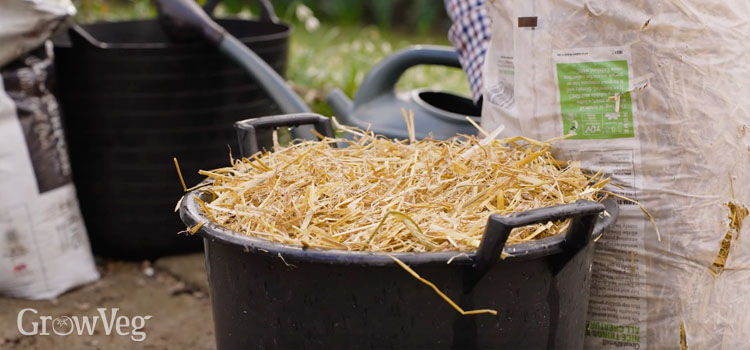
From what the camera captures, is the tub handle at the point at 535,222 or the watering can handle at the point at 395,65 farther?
the watering can handle at the point at 395,65

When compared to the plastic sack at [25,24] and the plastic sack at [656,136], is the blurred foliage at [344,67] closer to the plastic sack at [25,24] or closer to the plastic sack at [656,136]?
the plastic sack at [25,24]

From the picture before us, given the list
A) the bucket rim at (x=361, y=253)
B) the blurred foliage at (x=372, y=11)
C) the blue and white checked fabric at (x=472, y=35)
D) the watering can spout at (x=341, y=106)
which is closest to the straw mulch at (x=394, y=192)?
the bucket rim at (x=361, y=253)

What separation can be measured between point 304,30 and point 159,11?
14.5 ft

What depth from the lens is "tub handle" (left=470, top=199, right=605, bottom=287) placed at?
3.92ft

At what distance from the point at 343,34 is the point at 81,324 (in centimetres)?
512

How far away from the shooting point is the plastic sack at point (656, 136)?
1.55 m

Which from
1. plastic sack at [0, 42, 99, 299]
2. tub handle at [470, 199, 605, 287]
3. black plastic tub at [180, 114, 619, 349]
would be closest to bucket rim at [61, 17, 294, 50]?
plastic sack at [0, 42, 99, 299]

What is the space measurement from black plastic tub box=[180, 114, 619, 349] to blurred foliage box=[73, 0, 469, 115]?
279 centimetres

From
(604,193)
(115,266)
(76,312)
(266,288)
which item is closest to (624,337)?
(604,193)

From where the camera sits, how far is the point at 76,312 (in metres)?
2.71

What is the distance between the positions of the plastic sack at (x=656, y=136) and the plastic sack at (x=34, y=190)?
65.8 inches

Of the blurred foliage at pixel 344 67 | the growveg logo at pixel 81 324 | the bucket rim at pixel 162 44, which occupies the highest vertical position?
the bucket rim at pixel 162 44

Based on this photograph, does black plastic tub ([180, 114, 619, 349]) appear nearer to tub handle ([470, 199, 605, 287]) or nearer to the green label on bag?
tub handle ([470, 199, 605, 287])

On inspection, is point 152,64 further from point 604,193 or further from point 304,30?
point 304,30
